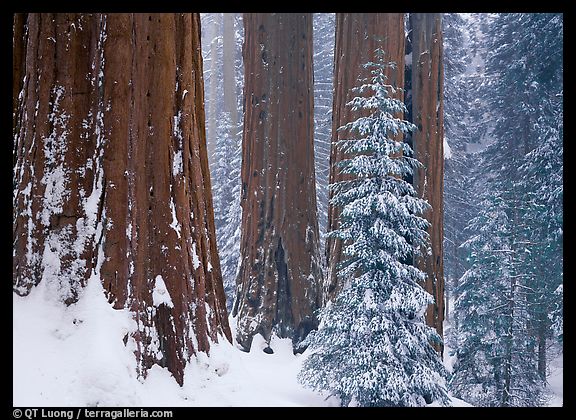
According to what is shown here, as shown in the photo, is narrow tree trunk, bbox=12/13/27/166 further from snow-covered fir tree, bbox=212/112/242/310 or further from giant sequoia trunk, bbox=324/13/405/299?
snow-covered fir tree, bbox=212/112/242/310

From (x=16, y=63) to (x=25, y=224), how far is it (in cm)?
121

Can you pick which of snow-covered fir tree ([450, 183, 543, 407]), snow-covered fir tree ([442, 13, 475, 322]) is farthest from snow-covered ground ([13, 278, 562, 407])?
snow-covered fir tree ([442, 13, 475, 322])

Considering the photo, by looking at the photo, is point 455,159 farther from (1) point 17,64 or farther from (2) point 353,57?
(1) point 17,64

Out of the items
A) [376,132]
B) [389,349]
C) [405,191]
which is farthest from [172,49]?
[389,349]

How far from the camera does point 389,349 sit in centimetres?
557

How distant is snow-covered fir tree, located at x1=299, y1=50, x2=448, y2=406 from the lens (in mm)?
5539

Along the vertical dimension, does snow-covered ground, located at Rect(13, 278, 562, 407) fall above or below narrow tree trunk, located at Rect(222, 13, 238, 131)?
below


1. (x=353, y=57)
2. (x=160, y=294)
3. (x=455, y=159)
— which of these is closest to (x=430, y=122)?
(x=353, y=57)

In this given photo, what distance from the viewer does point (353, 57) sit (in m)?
8.58

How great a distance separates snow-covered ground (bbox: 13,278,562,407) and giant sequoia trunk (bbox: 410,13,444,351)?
5.36 m

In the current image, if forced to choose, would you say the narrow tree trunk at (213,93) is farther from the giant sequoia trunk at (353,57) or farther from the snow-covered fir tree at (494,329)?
the giant sequoia trunk at (353,57)

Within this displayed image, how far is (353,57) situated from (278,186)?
2526 millimetres

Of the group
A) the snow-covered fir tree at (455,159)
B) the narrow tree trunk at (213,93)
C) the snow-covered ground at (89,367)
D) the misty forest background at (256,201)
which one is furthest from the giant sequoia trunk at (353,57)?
the narrow tree trunk at (213,93)

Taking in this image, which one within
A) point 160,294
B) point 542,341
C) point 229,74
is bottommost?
point 542,341
